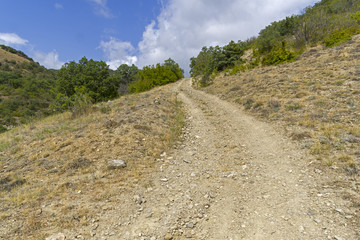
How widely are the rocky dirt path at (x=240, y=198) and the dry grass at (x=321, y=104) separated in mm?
784

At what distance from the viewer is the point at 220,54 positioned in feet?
99.7

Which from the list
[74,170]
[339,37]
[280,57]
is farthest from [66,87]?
[339,37]

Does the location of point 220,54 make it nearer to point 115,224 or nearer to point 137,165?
point 137,165

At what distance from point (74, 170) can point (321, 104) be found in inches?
429

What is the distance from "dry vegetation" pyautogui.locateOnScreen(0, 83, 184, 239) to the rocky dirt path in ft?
2.72

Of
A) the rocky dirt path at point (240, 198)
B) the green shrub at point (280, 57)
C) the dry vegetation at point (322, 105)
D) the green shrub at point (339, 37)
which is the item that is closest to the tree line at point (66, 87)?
the rocky dirt path at point (240, 198)

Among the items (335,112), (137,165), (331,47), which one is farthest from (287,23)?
(137,165)

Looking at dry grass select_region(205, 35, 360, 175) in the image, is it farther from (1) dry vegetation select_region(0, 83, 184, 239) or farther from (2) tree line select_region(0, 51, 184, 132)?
(2) tree line select_region(0, 51, 184, 132)

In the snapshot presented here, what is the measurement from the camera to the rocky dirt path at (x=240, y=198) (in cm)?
323

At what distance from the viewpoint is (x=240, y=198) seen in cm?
419

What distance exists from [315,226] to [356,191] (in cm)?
153

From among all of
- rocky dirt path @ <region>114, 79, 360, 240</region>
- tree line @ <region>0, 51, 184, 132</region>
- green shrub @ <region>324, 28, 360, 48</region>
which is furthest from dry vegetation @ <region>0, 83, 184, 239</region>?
green shrub @ <region>324, 28, 360, 48</region>

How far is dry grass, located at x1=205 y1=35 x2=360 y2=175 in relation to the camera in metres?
5.28

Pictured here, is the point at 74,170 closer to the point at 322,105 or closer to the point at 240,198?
the point at 240,198
